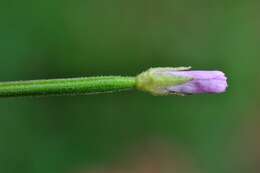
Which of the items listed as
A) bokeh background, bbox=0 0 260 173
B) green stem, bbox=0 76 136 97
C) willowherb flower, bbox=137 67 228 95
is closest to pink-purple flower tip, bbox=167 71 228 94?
willowherb flower, bbox=137 67 228 95

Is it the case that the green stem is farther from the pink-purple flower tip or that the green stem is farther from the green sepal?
the pink-purple flower tip

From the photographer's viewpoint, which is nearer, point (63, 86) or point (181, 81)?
point (63, 86)

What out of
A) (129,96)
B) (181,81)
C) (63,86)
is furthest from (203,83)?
(129,96)

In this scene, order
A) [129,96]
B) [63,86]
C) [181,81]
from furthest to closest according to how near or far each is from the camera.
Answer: [129,96], [181,81], [63,86]

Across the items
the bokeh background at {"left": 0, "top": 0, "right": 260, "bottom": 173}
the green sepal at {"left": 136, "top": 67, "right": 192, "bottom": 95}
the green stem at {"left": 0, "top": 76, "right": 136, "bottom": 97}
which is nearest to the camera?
the green stem at {"left": 0, "top": 76, "right": 136, "bottom": 97}

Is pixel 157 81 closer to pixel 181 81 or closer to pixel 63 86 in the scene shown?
pixel 181 81

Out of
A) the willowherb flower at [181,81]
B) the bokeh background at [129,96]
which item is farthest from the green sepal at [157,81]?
the bokeh background at [129,96]
